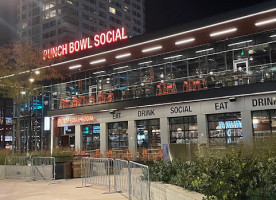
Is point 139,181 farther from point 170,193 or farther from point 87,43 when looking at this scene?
point 87,43

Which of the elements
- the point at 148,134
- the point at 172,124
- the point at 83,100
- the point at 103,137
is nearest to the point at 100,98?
the point at 83,100

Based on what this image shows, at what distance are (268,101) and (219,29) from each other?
6315 mm

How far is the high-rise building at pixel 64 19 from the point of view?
9344 cm

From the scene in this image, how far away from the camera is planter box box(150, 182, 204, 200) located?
262 inches

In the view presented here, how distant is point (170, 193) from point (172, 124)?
18.1 meters

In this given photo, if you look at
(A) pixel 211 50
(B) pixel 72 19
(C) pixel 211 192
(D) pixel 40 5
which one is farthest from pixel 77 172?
(D) pixel 40 5

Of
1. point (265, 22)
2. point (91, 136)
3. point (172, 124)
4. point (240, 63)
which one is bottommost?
point (91, 136)

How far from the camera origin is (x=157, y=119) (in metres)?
26.6

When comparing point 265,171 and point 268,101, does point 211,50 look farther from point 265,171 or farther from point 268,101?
point 265,171

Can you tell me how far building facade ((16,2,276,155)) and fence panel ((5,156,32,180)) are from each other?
3.15 metres

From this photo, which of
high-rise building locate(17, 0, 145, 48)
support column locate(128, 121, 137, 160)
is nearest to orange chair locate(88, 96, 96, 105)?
support column locate(128, 121, 137, 160)

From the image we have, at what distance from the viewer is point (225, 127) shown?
23.1 m

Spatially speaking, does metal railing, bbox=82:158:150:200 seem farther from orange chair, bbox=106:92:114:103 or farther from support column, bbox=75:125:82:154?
support column, bbox=75:125:82:154

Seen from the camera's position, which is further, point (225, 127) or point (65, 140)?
point (65, 140)
